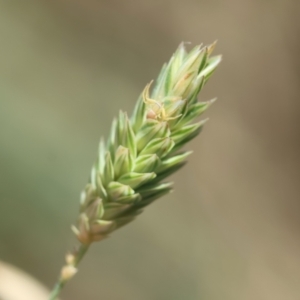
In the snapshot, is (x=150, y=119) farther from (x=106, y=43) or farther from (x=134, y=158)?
(x=106, y=43)

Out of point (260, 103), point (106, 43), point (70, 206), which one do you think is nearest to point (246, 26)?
point (260, 103)

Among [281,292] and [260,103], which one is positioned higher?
[260,103]

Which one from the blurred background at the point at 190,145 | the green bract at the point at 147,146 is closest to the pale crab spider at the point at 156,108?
the green bract at the point at 147,146

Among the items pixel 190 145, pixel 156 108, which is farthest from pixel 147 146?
pixel 190 145

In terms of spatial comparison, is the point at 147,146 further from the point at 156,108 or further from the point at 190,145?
the point at 190,145

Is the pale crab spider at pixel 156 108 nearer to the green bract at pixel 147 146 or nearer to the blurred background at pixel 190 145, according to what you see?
the green bract at pixel 147 146

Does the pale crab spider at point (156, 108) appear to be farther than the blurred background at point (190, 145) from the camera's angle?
No
